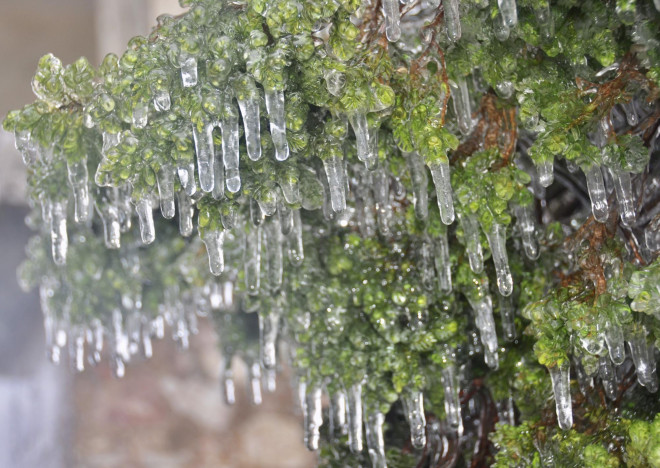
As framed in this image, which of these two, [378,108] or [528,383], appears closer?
[378,108]

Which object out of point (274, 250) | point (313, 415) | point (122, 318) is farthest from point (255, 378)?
point (274, 250)

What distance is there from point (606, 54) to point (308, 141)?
645 mm

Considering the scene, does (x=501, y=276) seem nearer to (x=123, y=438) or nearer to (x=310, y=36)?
(x=310, y=36)

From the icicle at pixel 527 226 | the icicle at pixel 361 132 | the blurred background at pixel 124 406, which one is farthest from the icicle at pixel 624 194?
the blurred background at pixel 124 406

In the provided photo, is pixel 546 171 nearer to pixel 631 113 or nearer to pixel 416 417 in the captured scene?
pixel 631 113

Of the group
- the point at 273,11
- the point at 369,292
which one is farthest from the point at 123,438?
the point at 273,11

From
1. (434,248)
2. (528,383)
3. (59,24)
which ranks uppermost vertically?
(59,24)

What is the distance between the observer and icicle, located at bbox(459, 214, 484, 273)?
1.73 metres

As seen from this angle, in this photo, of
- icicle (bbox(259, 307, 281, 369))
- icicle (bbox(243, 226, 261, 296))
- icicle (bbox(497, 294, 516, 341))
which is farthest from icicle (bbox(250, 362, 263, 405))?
icicle (bbox(497, 294, 516, 341))

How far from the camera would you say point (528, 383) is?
1.93 metres

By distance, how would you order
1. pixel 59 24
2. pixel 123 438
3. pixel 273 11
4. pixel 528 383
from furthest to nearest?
pixel 59 24, pixel 123 438, pixel 528 383, pixel 273 11

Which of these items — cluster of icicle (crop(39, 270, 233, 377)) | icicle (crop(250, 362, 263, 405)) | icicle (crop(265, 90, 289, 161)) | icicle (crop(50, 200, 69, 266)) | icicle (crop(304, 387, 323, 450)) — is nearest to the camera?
icicle (crop(265, 90, 289, 161))

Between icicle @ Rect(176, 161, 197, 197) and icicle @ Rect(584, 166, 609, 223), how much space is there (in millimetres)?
826

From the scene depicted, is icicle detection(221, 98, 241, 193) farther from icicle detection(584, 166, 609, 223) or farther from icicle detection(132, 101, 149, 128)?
icicle detection(584, 166, 609, 223)
